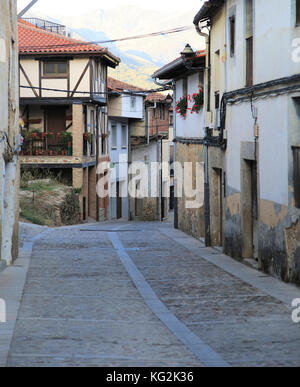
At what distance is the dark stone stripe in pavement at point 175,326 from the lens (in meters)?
6.27

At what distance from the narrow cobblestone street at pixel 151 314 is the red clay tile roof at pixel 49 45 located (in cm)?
1702

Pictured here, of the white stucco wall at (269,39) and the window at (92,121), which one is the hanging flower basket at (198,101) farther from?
the window at (92,121)

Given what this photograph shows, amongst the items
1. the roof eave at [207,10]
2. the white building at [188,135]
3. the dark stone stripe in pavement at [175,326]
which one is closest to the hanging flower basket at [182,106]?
the white building at [188,135]

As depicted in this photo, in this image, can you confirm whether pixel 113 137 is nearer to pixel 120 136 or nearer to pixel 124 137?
pixel 120 136

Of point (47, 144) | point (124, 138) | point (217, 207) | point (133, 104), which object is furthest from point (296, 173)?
point (124, 138)

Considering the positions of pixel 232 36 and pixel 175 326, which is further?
pixel 232 36

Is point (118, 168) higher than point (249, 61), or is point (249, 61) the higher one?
point (249, 61)

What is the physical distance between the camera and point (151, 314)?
871 centimetres

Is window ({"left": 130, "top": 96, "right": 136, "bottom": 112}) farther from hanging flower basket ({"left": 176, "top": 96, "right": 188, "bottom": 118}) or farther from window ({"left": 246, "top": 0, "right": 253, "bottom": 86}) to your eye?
window ({"left": 246, "top": 0, "right": 253, "bottom": 86})

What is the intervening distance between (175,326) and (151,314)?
33.2 inches

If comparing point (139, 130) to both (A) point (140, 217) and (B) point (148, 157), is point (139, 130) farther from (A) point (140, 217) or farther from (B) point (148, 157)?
(A) point (140, 217)

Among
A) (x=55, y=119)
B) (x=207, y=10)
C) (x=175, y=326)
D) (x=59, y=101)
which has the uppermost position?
(x=207, y=10)

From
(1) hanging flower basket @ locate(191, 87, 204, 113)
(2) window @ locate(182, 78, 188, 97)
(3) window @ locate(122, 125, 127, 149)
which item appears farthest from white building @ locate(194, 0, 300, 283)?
(3) window @ locate(122, 125, 127, 149)

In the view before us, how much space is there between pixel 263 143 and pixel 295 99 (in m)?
1.86
